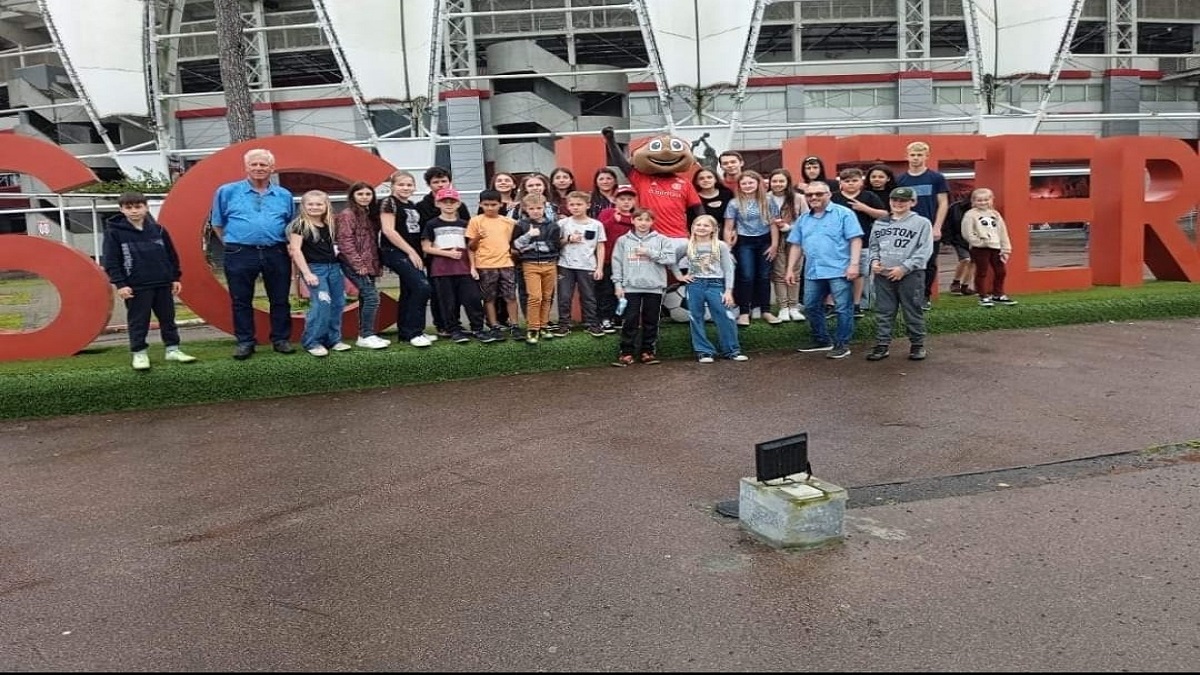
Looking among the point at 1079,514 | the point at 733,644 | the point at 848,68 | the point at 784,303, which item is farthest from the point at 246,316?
the point at 848,68

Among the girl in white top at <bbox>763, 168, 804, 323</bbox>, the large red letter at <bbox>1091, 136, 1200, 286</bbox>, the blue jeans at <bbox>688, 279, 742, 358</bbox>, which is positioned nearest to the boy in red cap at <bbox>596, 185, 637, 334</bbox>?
the blue jeans at <bbox>688, 279, 742, 358</bbox>

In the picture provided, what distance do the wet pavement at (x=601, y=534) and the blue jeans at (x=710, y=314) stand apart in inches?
33.3

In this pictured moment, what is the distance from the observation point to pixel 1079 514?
3949mm

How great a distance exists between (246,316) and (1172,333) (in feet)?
28.8

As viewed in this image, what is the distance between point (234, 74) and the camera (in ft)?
56.7

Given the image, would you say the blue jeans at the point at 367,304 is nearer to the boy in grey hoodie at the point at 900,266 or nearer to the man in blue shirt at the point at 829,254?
the man in blue shirt at the point at 829,254

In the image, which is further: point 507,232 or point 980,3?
point 980,3

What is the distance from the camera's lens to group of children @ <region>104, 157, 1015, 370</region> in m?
7.03

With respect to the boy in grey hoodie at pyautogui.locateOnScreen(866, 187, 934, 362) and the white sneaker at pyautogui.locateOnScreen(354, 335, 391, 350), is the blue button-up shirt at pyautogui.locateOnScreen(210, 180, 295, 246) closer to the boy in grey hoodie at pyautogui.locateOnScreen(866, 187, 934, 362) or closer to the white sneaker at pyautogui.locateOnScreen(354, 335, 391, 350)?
the white sneaker at pyautogui.locateOnScreen(354, 335, 391, 350)

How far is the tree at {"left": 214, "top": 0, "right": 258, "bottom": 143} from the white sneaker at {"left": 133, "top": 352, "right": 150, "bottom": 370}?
11706 mm

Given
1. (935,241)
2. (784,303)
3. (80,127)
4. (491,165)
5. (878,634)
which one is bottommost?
(878,634)

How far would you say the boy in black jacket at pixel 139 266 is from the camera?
21.9 ft

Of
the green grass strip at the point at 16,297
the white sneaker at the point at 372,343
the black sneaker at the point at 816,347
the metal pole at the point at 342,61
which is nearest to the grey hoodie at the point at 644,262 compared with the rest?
the black sneaker at the point at 816,347

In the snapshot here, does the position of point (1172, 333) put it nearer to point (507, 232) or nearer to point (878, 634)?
point (507, 232)
